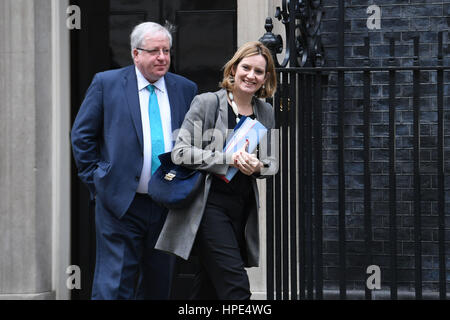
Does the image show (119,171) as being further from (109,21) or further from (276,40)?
(109,21)

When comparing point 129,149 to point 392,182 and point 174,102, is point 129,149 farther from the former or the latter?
point 392,182

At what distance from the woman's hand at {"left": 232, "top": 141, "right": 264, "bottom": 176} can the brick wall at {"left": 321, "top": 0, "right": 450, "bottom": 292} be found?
9.27 feet

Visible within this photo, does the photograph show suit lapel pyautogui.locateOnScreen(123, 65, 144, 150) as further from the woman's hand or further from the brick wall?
the brick wall

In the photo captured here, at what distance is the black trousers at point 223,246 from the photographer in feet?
15.5

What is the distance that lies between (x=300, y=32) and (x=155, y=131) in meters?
1.20

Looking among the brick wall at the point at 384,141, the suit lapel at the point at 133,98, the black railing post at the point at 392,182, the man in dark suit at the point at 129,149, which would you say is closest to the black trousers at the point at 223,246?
the man in dark suit at the point at 129,149

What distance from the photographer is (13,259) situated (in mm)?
7543

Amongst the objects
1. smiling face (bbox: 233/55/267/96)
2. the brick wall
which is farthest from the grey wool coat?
the brick wall

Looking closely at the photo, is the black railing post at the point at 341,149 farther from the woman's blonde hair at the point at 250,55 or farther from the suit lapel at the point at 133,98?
the suit lapel at the point at 133,98

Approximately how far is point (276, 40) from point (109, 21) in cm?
298

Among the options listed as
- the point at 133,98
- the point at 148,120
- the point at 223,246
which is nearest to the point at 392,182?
the point at 223,246

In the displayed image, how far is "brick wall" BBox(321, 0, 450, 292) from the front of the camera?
726 centimetres

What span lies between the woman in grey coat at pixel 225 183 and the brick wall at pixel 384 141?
100 inches
